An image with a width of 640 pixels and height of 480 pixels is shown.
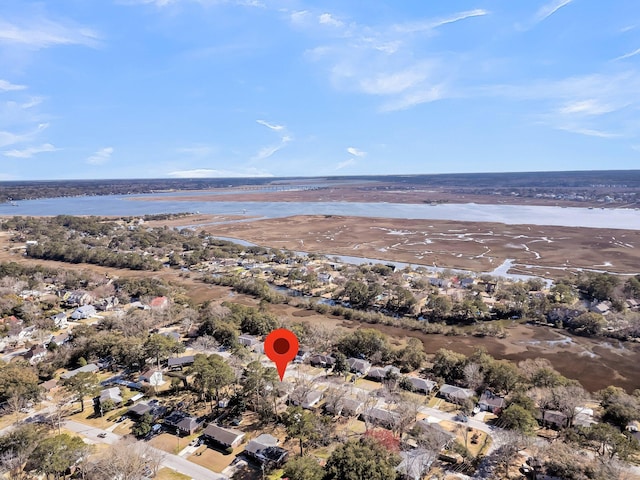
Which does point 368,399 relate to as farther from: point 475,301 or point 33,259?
point 33,259

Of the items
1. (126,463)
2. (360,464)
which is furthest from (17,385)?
(360,464)

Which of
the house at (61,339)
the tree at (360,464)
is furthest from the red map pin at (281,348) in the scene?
the house at (61,339)

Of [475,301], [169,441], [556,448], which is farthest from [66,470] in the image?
[475,301]

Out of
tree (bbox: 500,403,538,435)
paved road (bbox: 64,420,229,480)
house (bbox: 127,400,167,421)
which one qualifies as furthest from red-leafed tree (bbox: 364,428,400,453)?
house (bbox: 127,400,167,421)

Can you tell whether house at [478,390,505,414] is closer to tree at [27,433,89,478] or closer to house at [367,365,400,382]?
house at [367,365,400,382]

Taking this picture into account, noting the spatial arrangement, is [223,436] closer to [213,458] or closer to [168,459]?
[213,458]
